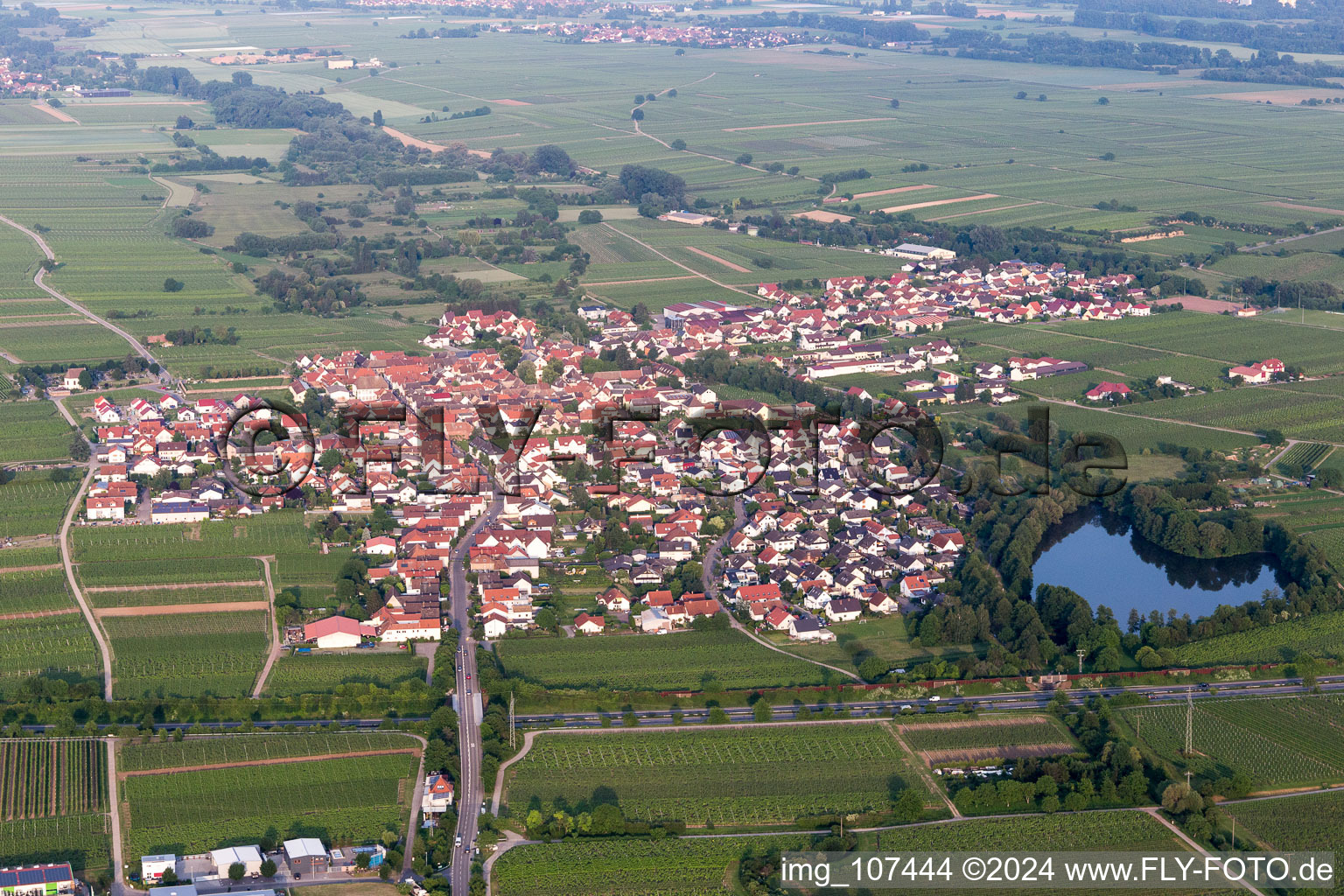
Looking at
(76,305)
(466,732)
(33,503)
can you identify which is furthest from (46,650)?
(76,305)

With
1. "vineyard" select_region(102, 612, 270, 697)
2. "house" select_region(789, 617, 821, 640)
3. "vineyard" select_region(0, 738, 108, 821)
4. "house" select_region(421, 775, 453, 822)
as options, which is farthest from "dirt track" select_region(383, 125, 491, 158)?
"house" select_region(421, 775, 453, 822)

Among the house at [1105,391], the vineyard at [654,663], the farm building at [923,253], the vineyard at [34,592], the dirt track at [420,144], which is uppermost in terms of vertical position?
the dirt track at [420,144]

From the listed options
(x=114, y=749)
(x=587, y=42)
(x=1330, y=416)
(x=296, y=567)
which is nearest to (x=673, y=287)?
(x=1330, y=416)

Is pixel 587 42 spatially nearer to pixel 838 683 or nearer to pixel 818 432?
pixel 818 432

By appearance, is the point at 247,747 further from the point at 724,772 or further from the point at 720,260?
the point at 720,260

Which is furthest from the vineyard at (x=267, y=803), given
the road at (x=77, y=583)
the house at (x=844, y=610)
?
the house at (x=844, y=610)

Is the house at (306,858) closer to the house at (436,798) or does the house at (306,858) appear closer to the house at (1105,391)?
the house at (436,798)
